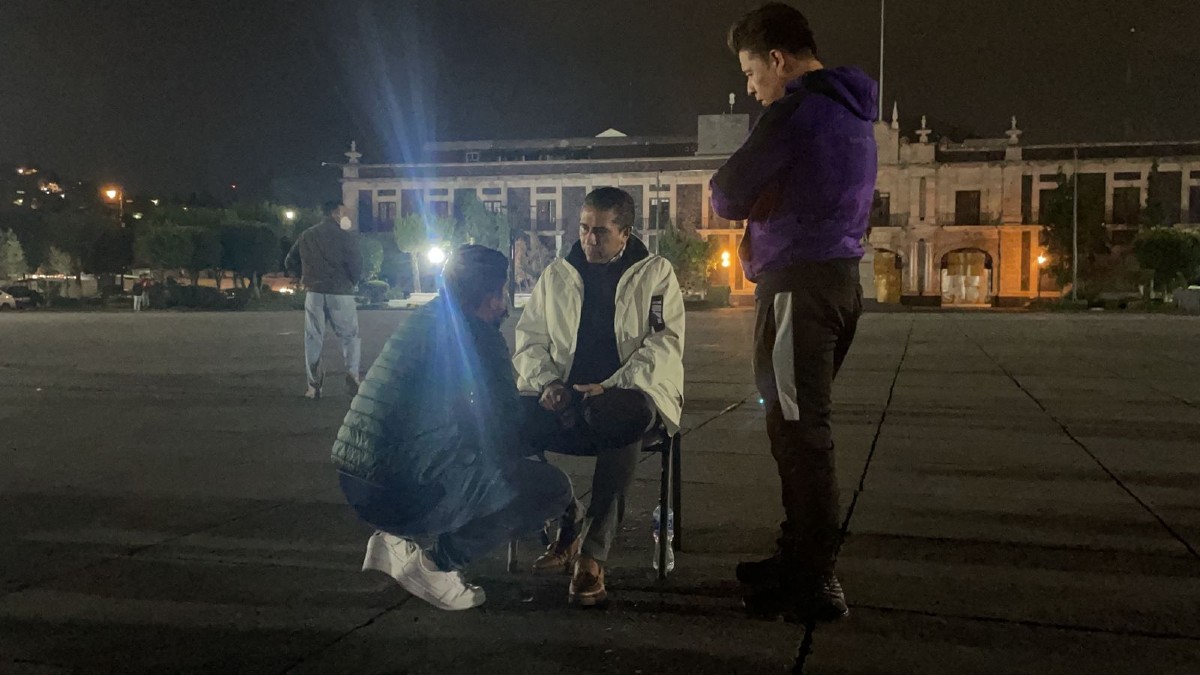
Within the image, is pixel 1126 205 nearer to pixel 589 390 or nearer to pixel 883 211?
pixel 883 211

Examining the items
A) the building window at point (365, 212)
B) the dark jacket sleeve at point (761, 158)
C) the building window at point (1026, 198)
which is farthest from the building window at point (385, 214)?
the dark jacket sleeve at point (761, 158)

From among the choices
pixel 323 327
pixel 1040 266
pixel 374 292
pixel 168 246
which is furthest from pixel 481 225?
pixel 323 327

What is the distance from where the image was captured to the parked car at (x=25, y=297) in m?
44.0

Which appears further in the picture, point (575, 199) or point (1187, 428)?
point (575, 199)

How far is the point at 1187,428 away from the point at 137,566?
23.3 feet

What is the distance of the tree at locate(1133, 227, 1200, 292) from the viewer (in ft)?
147

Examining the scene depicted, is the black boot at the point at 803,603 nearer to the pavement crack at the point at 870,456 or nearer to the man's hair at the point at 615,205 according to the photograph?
the pavement crack at the point at 870,456

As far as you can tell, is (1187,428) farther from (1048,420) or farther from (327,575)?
(327,575)

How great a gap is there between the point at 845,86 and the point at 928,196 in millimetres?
67974

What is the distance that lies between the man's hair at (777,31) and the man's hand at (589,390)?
123 centimetres

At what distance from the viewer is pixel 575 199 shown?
73.6 meters

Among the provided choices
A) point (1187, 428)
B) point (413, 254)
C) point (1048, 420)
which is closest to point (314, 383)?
point (1048, 420)

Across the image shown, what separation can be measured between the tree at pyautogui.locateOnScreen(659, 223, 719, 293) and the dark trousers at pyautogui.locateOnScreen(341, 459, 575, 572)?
50.3 m

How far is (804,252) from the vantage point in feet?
10.4
